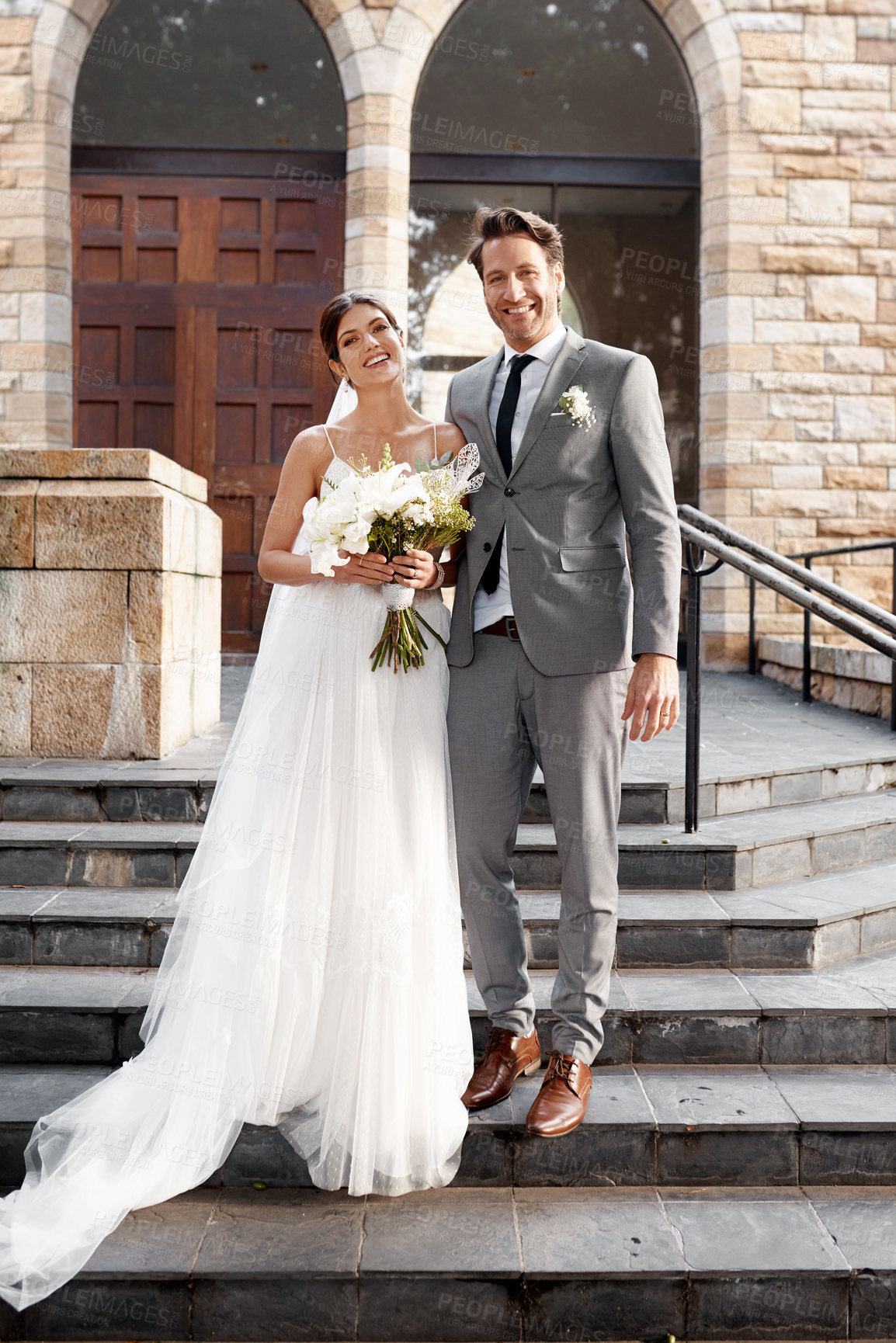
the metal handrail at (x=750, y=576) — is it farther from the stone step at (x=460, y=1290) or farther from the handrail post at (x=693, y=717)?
the stone step at (x=460, y=1290)

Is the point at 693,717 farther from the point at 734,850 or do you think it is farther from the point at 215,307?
the point at 215,307

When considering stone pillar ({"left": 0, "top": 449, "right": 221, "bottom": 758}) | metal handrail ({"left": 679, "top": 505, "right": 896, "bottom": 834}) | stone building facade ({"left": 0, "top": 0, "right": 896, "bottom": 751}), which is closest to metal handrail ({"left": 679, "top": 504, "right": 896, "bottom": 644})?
metal handrail ({"left": 679, "top": 505, "right": 896, "bottom": 834})

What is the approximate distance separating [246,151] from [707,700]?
5568 millimetres

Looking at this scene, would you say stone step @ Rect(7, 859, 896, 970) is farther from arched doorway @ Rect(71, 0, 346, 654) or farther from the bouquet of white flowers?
arched doorway @ Rect(71, 0, 346, 654)

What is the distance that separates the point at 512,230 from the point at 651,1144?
6.92 feet

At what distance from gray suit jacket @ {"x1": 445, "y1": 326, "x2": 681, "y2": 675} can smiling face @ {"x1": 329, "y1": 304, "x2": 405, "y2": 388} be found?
386 millimetres

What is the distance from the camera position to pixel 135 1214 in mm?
2287

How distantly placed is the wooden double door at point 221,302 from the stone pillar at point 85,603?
415cm

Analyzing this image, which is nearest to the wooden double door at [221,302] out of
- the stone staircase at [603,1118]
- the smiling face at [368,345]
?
the stone staircase at [603,1118]

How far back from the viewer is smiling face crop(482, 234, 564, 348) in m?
2.35

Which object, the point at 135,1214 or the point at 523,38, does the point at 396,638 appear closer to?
the point at 135,1214

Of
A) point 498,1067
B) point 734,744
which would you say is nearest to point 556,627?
point 498,1067

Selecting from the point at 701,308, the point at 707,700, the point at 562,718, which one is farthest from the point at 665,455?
the point at 701,308

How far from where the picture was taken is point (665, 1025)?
2783mm
